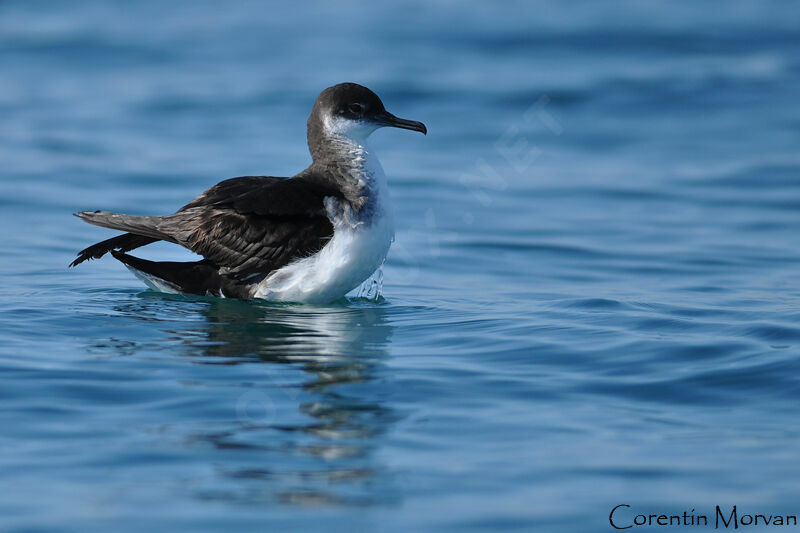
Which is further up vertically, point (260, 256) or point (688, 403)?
point (260, 256)

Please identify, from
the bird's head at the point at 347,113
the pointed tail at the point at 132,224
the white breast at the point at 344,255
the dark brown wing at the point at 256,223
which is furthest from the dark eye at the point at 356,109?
the pointed tail at the point at 132,224

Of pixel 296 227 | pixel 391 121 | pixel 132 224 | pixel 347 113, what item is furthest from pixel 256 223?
pixel 391 121

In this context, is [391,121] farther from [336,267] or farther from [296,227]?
[336,267]

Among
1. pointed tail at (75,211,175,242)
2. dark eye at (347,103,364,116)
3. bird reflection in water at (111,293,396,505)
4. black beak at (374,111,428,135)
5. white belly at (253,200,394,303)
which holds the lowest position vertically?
bird reflection in water at (111,293,396,505)

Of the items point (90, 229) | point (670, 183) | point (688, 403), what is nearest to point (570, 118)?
point (670, 183)

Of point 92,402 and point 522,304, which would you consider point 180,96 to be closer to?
point 522,304

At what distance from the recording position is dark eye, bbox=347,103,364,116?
862cm

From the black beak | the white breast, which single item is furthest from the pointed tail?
the black beak

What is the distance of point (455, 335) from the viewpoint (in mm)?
7625

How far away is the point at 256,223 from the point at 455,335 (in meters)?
1.70

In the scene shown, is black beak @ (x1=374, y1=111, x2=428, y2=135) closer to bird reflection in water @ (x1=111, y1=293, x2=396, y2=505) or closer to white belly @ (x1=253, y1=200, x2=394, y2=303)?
white belly @ (x1=253, y1=200, x2=394, y2=303)

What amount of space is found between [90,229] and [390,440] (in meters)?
7.30

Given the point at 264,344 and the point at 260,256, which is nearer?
the point at 264,344

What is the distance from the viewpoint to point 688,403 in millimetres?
6160
